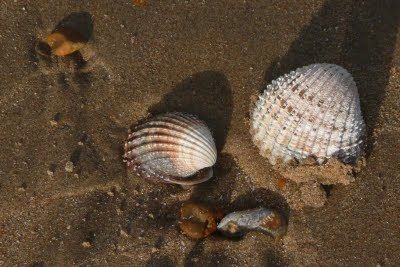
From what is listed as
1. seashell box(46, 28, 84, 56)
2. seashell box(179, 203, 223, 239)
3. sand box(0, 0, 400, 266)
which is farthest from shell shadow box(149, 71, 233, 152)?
seashell box(46, 28, 84, 56)

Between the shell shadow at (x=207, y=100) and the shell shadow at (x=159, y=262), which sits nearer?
the shell shadow at (x=159, y=262)

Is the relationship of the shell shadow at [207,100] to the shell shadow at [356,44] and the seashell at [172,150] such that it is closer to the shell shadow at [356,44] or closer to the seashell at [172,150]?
the seashell at [172,150]

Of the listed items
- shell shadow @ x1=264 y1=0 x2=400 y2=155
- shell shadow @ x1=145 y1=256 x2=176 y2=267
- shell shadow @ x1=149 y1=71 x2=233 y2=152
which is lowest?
shell shadow @ x1=145 y1=256 x2=176 y2=267

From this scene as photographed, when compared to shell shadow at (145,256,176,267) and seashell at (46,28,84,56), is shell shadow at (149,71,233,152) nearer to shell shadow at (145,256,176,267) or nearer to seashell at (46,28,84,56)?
seashell at (46,28,84,56)

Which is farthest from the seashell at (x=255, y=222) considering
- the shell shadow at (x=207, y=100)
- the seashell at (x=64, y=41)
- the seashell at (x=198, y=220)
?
the seashell at (x=64, y=41)

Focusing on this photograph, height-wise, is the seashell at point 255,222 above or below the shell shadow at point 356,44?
below

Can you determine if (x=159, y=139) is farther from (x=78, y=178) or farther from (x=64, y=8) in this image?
(x=64, y=8)

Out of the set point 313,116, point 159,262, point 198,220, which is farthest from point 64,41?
point 313,116

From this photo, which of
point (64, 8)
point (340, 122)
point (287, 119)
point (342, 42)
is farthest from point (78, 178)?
point (342, 42)
